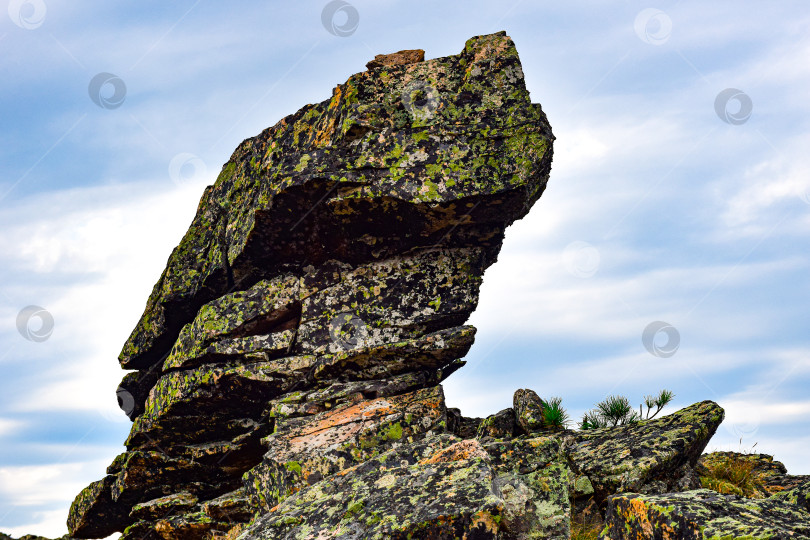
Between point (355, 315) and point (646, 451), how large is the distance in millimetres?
8141

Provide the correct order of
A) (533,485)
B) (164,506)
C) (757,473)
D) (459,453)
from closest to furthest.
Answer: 1. (459,453)
2. (533,485)
3. (757,473)
4. (164,506)

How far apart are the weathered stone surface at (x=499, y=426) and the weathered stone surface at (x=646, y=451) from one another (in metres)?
1.47

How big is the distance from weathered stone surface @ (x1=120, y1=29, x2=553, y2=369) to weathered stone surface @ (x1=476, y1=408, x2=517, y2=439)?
4.91 metres

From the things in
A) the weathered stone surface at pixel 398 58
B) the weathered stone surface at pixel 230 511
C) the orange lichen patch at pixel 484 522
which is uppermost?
the weathered stone surface at pixel 398 58

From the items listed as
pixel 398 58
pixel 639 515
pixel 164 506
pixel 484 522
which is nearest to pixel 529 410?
pixel 484 522

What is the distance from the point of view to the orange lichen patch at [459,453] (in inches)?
450

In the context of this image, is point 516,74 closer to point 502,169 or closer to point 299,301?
point 502,169

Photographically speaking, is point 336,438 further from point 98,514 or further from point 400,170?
point 98,514

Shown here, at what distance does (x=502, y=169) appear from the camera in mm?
17656

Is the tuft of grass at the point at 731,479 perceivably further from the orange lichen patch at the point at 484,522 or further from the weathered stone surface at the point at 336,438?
the orange lichen patch at the point at 484,522

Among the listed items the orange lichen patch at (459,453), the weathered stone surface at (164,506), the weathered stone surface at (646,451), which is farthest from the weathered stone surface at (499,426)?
the weathered stone surface at (164,506)

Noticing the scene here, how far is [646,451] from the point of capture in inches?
547

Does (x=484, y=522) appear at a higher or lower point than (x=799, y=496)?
higher

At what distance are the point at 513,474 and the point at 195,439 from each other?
12.0 metres
